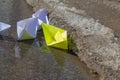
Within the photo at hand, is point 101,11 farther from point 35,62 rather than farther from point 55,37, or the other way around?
point 35,62

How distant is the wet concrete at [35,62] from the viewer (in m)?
5.35

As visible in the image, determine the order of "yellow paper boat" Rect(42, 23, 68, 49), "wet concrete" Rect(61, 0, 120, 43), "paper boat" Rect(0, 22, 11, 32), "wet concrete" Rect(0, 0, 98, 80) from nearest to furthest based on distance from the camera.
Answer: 1. "wet concrete" Rect(0, 0, 98, 80)
2. "yellow paper boat" Rect(42, 23, 68, 49)
3. "paper boat" Rect(0, 22, 11, 32)
4. "wet concrete" Rect(61, 0, 120, 43)

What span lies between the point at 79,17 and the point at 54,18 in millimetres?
550

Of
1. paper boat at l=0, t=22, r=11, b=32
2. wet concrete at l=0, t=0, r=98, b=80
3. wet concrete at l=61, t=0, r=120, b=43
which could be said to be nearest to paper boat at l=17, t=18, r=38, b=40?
wet concrete at l=0, t=0, r=98, b=80

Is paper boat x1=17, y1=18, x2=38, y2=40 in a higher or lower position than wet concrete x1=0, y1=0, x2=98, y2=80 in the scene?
higher

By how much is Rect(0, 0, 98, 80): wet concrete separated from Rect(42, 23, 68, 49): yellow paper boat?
102 mm

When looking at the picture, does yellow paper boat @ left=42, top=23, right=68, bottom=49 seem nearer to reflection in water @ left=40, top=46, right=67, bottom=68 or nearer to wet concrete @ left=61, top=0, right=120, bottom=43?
reflection in water @ left=40, top=46, right=67, bottom=68

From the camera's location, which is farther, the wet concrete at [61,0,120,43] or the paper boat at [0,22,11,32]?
the wet concrete at [61,0,120,43]

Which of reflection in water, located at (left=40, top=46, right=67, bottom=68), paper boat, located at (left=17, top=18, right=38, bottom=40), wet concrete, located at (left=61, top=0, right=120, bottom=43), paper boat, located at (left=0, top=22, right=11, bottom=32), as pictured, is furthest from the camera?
wet concrete, located at (left=61, top=0, right=120, bottom=43)

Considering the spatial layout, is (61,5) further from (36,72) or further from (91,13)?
(36,72)

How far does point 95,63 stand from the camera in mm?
5504

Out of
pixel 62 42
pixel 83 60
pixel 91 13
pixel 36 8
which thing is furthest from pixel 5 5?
pixel 83 60

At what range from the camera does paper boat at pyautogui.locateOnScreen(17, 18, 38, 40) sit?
6.48 meters

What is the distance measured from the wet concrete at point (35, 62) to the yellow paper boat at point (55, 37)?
102 mm
